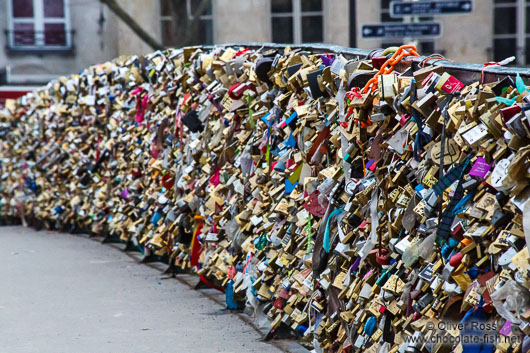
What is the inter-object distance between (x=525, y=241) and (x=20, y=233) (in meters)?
10.9

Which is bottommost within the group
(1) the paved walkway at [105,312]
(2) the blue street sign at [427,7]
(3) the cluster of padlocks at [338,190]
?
(1) the paved walkway at [105,312]

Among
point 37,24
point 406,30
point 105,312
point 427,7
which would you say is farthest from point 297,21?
point 105,312

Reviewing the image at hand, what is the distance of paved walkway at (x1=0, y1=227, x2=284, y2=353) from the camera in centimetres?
602

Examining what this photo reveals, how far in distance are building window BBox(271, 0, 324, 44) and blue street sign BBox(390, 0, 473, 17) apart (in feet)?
36.5

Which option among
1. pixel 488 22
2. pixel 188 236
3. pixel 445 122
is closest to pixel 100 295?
pixel 188 236

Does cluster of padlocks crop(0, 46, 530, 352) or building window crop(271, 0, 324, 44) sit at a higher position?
building window crop(271, 0, 324, 44)

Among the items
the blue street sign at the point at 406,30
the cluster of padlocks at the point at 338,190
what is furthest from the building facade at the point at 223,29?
the cluster of padlocks at the point at 338,190

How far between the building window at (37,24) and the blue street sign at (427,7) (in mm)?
14911

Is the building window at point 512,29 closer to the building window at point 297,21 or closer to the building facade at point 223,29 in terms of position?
the building facade at point 223,29

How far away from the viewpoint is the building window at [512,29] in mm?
23625

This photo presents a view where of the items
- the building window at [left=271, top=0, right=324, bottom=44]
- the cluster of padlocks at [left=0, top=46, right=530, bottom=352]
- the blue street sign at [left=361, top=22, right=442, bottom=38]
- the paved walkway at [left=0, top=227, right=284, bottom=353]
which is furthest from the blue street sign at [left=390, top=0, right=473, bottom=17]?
the building window at [left=271, top=0, right=324, bottom=44]

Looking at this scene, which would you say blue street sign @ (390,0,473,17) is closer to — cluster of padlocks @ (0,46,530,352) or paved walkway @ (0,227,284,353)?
cluster of padlocks @ (0,46,530,352)

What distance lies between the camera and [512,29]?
23.8 meters

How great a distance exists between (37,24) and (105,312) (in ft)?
67.3
